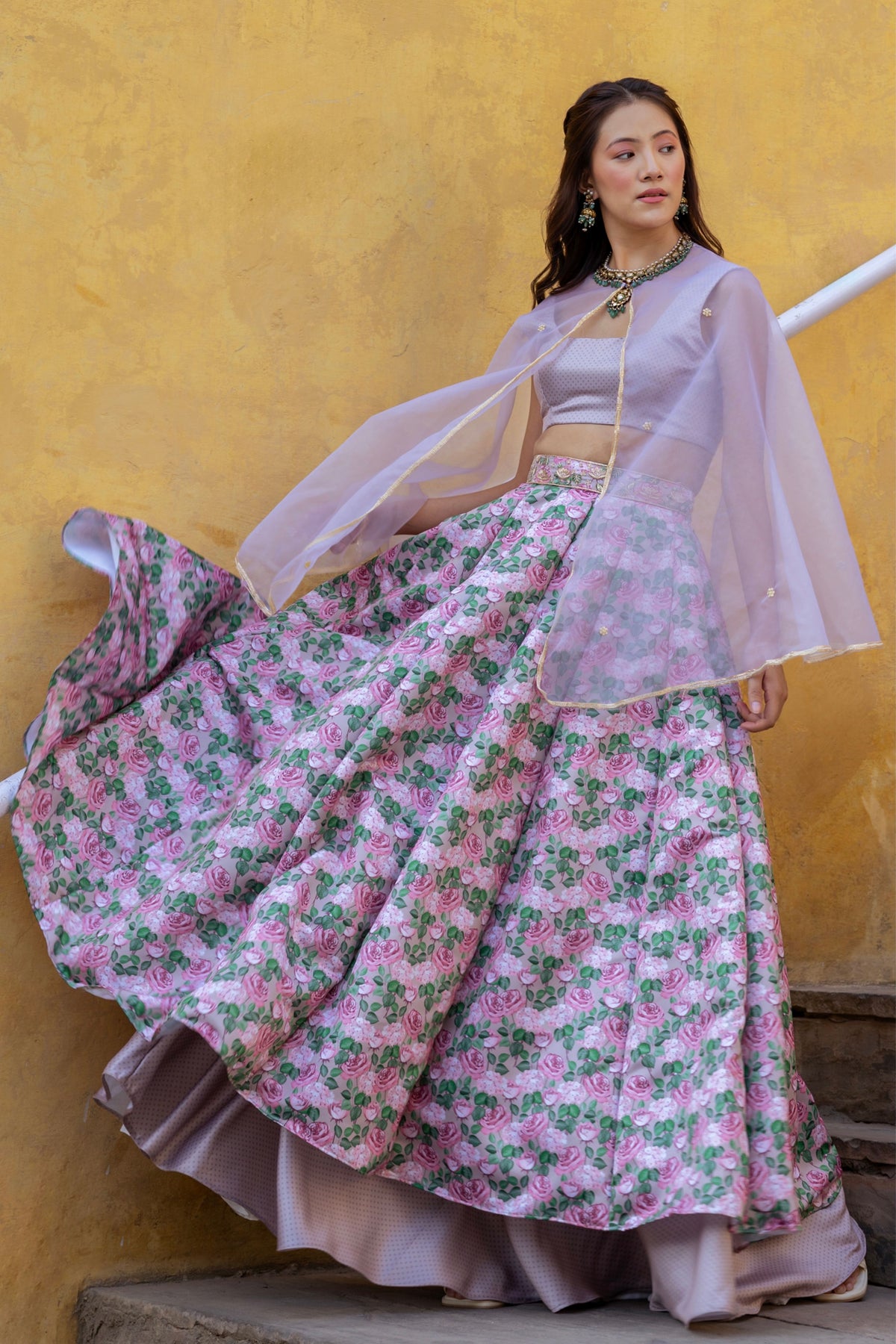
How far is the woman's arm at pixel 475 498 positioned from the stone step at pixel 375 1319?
1.20m

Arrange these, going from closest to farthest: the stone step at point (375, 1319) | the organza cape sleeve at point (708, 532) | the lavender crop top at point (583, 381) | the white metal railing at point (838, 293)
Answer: the stone step at point (375, 1319) < the organza cape sleeve at point (708, 532) < the lavender crop top at point (583, 381) < the white metal railing at point (838, 293)

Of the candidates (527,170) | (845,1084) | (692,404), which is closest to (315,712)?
(692,404)

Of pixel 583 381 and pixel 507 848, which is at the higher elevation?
pixel 583 381

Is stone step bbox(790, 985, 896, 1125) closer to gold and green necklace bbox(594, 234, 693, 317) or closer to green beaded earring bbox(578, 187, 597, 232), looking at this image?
gold and green necklace bbox(594, 234, 693, 317)

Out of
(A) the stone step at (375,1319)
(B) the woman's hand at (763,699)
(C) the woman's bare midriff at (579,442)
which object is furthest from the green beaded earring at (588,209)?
(A) the stone step at (375,1319)

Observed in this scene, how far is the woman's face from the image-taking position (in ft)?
7.16

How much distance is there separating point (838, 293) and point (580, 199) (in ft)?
1.81

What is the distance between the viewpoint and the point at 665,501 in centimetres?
203

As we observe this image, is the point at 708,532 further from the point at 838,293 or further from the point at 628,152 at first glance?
the point at 838,293

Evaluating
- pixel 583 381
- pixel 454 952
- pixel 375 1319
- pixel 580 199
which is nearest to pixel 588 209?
pixel 580 199

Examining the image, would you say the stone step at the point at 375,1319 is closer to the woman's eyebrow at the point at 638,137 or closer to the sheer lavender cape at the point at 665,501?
Result: the sheer lavender cape at the point at 665,501

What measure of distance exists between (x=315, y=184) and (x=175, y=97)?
1.00ft

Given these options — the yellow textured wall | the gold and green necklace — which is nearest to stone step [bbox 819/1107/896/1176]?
the yellow textured wall

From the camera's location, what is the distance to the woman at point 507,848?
1694 mm
